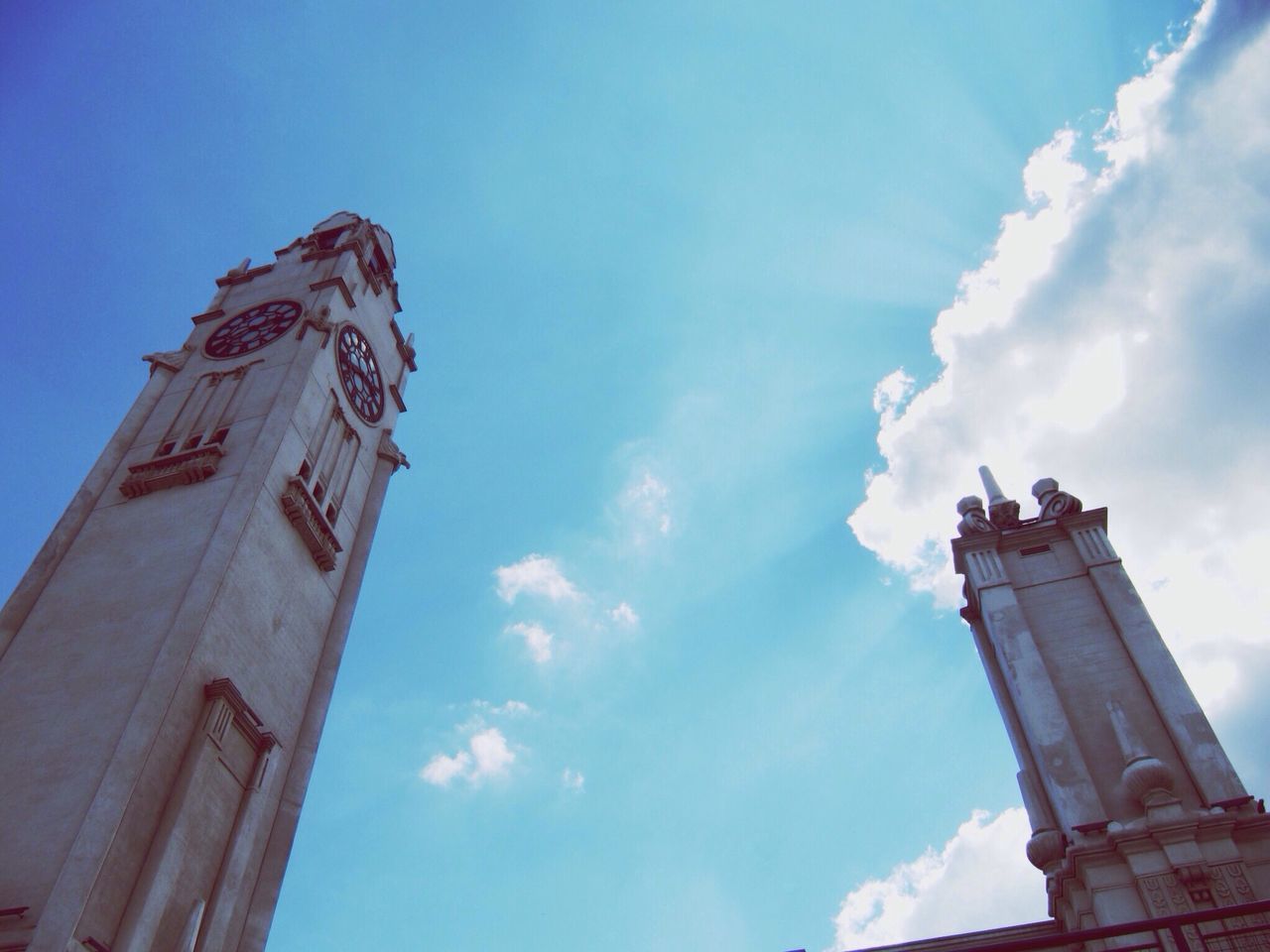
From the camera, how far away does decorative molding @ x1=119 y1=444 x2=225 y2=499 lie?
3481cm

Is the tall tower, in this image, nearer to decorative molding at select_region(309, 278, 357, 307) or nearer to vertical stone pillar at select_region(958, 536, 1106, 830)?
vertical stone pillar at select_region(958, 536, 1106, 830)

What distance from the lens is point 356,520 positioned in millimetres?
42000

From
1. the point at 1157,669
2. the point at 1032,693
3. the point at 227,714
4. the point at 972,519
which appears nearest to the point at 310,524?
the point at 227,714

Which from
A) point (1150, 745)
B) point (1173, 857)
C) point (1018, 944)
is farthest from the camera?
point (1150, 745)

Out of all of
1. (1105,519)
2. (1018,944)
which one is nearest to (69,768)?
(1018,944)

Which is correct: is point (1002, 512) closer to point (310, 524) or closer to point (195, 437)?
point (310, 524)

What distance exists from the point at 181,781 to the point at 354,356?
22999mm

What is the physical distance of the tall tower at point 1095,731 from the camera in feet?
68.8

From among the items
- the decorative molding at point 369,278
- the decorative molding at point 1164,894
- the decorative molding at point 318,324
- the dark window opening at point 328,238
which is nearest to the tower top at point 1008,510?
the decorative molding at point 1164,894

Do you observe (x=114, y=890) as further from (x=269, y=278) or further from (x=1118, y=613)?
(x=269, y=278)

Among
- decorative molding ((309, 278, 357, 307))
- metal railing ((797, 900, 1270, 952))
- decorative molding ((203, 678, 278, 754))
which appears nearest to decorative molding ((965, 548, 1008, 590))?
metal railing ((797, 900, 1270, 952))

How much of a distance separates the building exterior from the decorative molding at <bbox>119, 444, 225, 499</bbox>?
24003mm

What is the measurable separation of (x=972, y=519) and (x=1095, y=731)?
723 cm

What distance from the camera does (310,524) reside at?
3625cm
